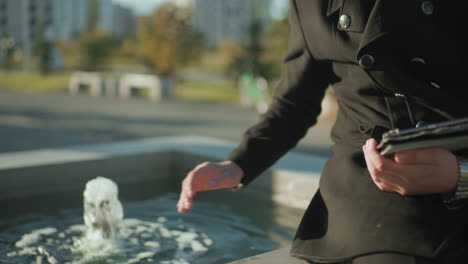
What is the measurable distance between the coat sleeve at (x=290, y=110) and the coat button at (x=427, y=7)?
1.20 ft

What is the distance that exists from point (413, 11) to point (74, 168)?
11.2 feet

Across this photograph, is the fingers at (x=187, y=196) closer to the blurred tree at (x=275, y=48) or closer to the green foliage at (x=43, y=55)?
the blurred tree at (x=275, y=48)

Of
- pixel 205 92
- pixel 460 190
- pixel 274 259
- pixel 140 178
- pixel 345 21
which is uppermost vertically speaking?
pixel 345 21

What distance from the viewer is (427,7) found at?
1.42m

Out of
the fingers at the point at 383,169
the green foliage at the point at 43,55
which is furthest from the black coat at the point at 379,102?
the green foliage at the point at 43,55

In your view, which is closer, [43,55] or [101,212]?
[101,212]

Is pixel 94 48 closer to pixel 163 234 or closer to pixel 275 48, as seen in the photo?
pixel 275 48

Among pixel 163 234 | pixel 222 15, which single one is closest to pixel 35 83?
pixel 163 234

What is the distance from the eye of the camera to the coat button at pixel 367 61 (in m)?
1.44

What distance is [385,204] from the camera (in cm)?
138

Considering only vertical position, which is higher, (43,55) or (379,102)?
(379,102)

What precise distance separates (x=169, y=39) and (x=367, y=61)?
2102cm

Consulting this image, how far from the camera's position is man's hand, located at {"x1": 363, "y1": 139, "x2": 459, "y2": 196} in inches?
47.1

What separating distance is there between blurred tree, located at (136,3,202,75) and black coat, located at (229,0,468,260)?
2051 centimetres
